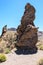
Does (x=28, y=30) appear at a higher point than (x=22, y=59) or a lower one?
higher

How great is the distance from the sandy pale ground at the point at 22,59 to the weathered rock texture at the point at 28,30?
2497 mm

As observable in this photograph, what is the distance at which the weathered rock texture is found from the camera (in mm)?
30078

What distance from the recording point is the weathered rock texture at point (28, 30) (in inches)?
1184

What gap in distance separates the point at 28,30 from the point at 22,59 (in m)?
6.39

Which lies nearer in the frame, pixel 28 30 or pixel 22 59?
pixel 22 59

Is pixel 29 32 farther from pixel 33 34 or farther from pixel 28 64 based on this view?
pixel 28 64

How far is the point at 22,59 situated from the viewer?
25.5 m

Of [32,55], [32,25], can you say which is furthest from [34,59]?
[32,25]

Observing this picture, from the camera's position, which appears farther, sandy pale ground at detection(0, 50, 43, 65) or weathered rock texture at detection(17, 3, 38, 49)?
weathered rock texture at detection(17, 3, 38, 49)

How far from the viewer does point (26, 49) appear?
3020cm

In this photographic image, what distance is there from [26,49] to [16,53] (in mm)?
2239

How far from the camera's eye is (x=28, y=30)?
30.1m

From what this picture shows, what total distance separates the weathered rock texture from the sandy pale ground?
250 centimetres

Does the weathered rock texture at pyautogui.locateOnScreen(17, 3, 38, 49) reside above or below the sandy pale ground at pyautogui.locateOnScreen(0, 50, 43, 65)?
above
